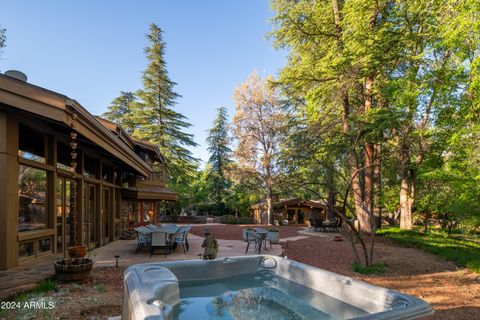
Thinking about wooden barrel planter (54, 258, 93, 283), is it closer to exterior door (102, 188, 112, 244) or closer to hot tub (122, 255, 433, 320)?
hot tub (122, 255, 433, 320)

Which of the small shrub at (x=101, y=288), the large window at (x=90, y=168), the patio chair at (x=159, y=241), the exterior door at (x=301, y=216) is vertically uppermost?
the large window at (x=90, y=168)

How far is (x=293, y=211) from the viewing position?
33.5 meters

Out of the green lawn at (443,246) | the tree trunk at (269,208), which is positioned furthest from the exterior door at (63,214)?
the tree trunk at (269,208)

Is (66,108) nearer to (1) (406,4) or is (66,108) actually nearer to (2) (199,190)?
(1) (406,4)

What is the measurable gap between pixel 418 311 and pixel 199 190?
33.2 metres

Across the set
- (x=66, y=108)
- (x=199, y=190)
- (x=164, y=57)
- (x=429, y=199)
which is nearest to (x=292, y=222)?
(x=199, y=190)

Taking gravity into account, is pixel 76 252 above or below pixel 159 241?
above

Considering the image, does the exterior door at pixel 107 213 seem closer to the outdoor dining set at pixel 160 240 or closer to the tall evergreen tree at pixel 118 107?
the outdoor dining set at pixel 160 240

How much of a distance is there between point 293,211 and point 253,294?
27225mm

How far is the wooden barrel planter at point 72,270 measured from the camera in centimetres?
592

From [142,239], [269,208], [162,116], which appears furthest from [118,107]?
[142,239]

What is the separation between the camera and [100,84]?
23.7 m

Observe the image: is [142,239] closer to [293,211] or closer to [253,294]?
[253,294]

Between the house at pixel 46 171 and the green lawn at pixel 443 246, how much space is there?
36.9 feet
